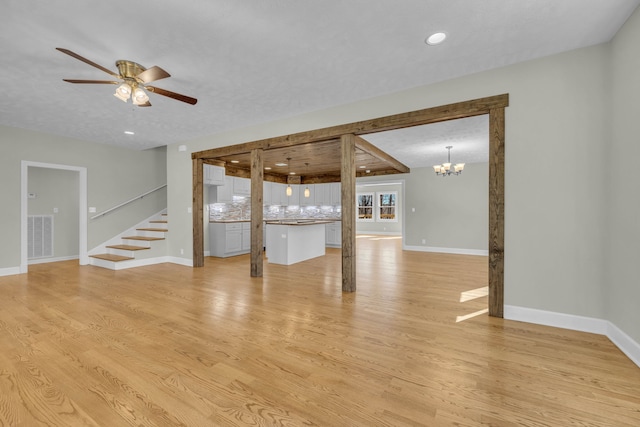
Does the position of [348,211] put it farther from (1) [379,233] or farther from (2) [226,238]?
(1) [379,233]

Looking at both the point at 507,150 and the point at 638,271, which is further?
the point at 507,150

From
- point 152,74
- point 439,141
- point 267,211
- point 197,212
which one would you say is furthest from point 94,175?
point 439,141

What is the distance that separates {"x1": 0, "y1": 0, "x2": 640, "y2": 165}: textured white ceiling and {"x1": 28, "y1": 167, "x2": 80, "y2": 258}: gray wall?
3.21m

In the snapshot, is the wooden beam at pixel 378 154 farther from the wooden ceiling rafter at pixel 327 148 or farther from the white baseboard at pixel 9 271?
the white baseboard at pixel 9 271

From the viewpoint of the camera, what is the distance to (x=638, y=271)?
2096mm

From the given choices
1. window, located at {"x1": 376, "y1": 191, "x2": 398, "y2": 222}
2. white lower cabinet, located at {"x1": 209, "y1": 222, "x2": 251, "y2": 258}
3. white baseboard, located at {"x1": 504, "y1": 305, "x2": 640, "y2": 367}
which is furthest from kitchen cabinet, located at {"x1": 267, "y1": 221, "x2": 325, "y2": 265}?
window, located at {"x1": 376, "y1": 191, "x2": 398, "y2": 222}

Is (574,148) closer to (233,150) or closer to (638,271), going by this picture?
(638,271)

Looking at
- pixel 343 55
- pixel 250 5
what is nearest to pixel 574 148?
pixel 343 55

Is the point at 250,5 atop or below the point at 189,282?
atop

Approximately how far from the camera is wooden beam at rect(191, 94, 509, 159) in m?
3.05

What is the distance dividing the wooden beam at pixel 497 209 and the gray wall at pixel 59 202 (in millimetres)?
8781

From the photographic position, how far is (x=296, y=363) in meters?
2.07

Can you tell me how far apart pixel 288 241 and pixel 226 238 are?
1.94 m

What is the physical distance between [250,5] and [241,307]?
299cm
